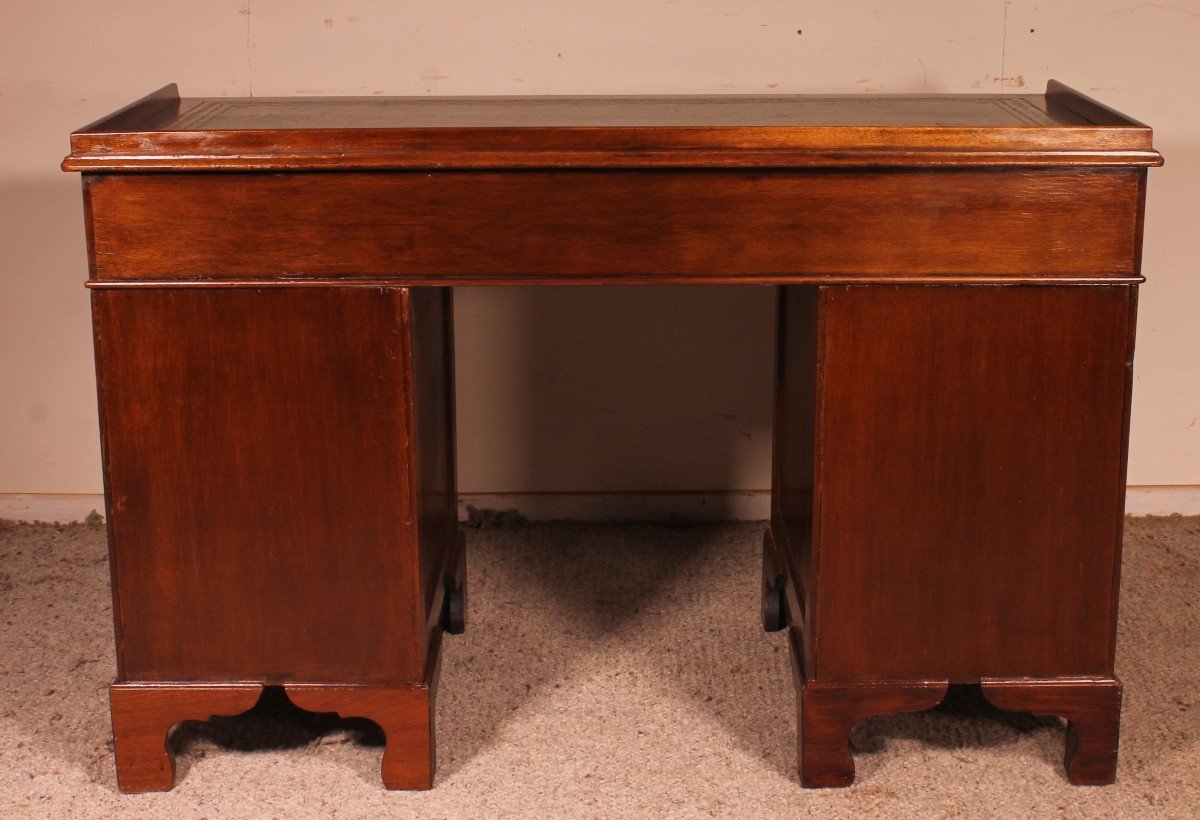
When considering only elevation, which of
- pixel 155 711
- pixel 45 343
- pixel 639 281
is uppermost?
pixel 639 281

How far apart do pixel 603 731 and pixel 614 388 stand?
3.28ft

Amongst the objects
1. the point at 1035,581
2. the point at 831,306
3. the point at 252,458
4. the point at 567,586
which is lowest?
the point at 567,586

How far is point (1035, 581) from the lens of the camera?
1925 mm

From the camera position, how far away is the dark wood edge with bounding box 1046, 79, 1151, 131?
1785 millimetres

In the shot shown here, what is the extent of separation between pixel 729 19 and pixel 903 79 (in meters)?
0.36

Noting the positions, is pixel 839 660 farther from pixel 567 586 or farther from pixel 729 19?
pixel 729 19

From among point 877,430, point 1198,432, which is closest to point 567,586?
point 877,430

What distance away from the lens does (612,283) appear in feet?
5.85

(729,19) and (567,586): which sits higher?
(729,19)

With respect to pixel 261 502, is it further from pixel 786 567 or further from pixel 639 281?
pixel 786 567

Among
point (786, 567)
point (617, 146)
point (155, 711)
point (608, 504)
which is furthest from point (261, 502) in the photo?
point (608, 504)

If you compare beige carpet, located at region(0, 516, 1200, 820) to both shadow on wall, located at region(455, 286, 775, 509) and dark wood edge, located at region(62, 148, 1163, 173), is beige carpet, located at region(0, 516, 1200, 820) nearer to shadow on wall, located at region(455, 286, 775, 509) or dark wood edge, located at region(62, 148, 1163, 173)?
shadow on wall, located at region(455, 286, 775, 509)

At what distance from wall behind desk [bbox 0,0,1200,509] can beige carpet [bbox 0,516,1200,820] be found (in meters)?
0.46

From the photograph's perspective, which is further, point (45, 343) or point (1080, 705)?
point (45, 343)
